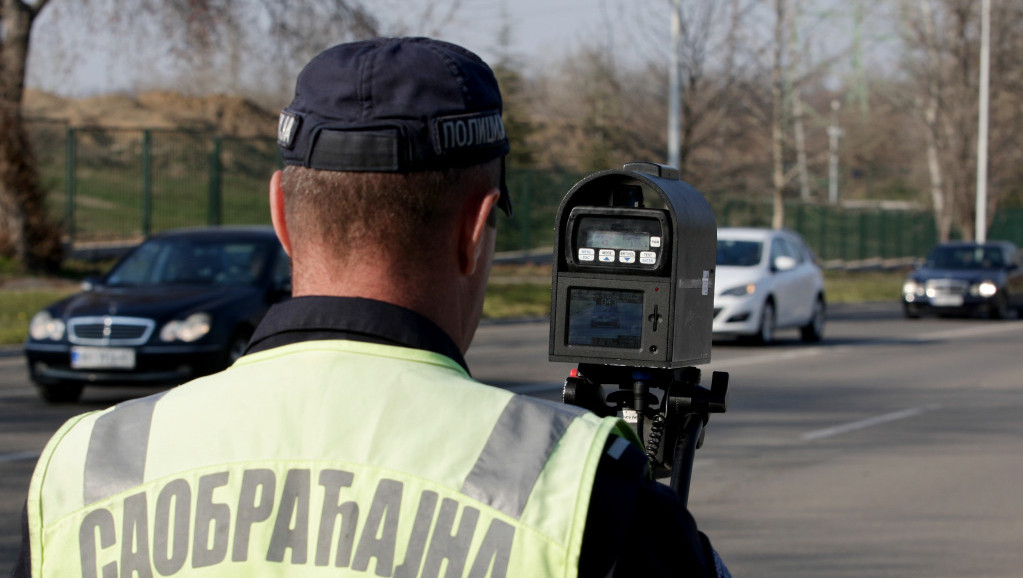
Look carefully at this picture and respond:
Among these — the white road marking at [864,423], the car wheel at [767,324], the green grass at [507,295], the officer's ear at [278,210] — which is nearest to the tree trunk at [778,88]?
the green grass at [507,295]

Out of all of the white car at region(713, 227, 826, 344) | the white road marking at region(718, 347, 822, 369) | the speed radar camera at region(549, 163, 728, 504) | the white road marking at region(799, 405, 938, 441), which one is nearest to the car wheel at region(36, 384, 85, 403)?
the white road marking at region(799, 405, 938, 441)

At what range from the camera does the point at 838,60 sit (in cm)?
3528

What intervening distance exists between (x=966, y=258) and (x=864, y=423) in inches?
647

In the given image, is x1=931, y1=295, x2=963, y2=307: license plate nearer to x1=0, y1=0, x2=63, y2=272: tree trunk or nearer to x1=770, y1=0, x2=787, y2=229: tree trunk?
x1=770, y1=0, x2=787, y2=229: tree trunk

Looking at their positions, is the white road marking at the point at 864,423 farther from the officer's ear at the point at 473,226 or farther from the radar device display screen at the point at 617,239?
the officer's ear at the point at 473,226

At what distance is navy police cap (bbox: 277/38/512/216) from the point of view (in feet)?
5.12

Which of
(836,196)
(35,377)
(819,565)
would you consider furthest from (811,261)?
(836,196)

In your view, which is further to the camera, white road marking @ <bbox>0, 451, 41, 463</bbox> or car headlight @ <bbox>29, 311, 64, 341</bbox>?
car headlight @ <bbox>29, 311, 64, 341</bbox>

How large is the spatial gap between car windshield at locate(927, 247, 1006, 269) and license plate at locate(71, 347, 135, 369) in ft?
60.8

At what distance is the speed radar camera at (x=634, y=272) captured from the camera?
2283 millimetres

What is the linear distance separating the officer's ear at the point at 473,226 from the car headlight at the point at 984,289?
24161 mm

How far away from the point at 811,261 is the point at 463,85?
1820 cm

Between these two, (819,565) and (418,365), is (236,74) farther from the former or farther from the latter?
(418,365)

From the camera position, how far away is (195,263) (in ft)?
38.9
